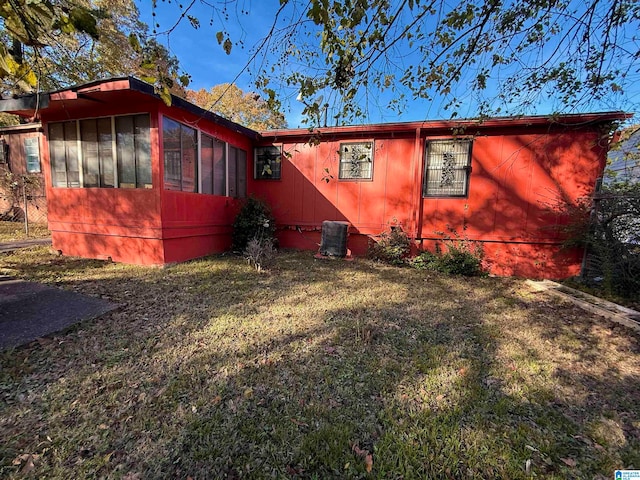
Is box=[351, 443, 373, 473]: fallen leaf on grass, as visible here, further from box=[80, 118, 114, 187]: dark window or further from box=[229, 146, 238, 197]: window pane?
box=[229, 146, 238, 197]: window pane

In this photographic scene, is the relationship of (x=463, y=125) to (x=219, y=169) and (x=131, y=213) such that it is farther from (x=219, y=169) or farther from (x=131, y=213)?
(x=131, y=213)

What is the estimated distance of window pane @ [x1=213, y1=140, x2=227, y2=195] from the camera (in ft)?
20.8

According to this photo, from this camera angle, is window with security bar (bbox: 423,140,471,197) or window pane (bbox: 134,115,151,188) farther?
window with security bar (bbox: 423,140,471,197)

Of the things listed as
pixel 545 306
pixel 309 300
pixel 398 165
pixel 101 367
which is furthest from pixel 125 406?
pixel 398 165

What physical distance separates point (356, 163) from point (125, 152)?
4.90 meters

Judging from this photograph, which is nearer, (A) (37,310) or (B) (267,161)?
(A) (37,310)

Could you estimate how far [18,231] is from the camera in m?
8.02

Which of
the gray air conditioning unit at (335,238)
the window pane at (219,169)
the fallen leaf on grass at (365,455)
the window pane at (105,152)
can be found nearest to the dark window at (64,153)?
the window pane at (105,152)

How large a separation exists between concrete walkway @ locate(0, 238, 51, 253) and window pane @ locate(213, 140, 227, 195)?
4.43m

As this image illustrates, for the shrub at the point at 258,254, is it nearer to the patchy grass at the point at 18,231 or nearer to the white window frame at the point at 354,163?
the white window frame at the point at 354,163

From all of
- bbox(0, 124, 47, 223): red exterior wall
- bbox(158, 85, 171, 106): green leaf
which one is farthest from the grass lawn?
bbox(0, 124, 47, 223): red exterior wall

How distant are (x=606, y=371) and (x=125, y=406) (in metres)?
3.93

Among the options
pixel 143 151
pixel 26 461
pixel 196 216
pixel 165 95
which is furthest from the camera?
pixel 196 216

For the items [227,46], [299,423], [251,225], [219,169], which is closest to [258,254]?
[251,225]
